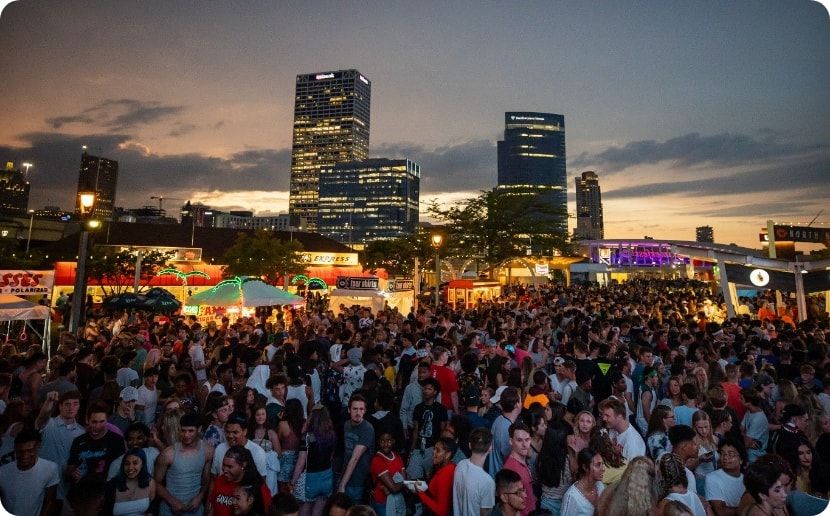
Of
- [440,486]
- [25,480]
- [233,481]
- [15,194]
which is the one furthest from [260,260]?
[15,194]

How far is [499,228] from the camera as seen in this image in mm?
40406

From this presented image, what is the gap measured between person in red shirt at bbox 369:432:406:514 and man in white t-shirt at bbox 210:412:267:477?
Answer: 1119 millimetres

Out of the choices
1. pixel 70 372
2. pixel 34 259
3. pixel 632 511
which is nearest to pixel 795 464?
pixel 632 511

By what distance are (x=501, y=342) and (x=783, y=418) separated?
18.9 ft

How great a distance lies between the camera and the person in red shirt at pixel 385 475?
169 inches

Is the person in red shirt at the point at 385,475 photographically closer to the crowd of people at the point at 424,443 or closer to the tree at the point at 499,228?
the crowd of people at the point at 424,443

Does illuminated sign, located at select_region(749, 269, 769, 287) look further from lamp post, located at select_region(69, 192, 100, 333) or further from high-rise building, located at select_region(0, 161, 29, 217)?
high-rise building, located at select_region(0, 161, 29, 217)

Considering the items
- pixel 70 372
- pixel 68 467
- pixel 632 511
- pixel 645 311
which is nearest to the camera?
pixel 632 511

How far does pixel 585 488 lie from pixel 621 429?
1386 millimetres

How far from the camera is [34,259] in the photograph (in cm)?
3278

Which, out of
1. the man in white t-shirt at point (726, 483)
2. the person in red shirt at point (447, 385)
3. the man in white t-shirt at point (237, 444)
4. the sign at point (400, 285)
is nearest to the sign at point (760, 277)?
the sign at point (400, 285)

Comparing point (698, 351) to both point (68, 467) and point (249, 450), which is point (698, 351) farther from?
point (68, 467)

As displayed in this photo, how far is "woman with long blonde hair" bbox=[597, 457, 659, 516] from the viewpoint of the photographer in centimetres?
318

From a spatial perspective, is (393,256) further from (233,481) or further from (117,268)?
(233,481)
